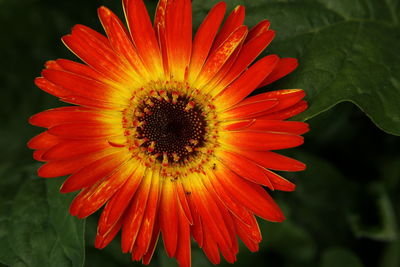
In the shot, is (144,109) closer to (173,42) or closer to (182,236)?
(173,42)

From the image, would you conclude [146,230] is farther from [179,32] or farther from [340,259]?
[340,259]

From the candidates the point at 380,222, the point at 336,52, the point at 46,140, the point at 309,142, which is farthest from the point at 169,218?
the point at 380,222

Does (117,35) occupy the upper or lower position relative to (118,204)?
upper

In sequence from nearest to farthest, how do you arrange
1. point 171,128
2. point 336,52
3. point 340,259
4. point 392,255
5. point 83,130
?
point 83,130
point 336,52
point 171,128
point 340,259
point 392,255

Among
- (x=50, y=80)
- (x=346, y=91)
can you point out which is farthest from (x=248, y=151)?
(x=50, y=80)

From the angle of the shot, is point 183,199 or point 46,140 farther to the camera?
point 183,199

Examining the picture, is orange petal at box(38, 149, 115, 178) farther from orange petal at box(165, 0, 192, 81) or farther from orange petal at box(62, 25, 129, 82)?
orange petal at box(165, 0, 192, 81)

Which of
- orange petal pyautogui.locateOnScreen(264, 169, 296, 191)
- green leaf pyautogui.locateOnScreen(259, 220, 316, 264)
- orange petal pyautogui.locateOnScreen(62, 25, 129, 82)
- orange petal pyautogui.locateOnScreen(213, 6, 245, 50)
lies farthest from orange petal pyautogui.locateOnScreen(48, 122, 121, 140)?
green leaf pyautogui.locateOnScreen(259, 220, 316, 264)
